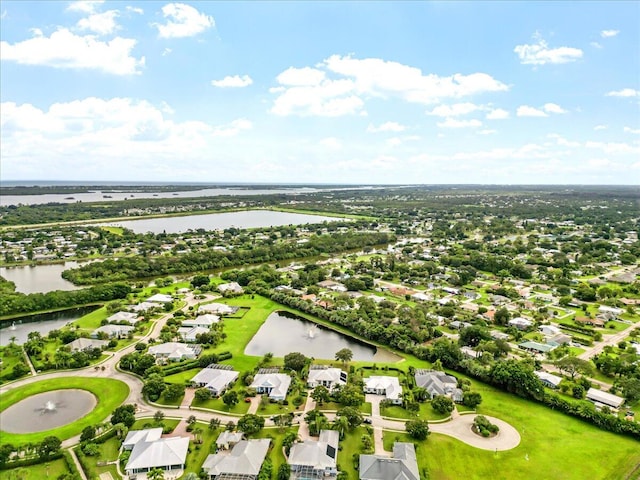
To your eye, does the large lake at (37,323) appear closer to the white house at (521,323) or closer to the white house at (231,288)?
the white house at (231,288)

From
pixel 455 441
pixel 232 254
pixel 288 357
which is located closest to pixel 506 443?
pixel 455 441

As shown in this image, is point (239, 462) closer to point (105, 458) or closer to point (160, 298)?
point (105, 458)

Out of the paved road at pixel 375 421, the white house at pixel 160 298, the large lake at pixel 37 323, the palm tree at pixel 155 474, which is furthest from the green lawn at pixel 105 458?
the white house at pixel 160 298

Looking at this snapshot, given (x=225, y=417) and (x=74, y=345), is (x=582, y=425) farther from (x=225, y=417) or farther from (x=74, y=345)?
(x=74, y=345)

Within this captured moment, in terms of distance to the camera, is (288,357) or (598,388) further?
(288,357)

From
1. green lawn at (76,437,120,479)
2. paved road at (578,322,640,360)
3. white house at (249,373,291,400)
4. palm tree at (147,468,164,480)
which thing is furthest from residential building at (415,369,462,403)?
green lawn at (76,437,120,479)

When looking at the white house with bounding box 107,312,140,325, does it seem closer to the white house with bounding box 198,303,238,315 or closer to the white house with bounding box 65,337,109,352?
the white house with bounding box 65,337,109,352

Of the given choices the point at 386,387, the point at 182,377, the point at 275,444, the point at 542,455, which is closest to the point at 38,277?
the point at 182,377
